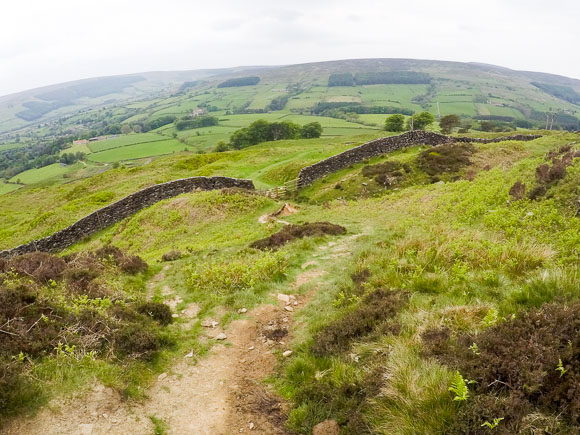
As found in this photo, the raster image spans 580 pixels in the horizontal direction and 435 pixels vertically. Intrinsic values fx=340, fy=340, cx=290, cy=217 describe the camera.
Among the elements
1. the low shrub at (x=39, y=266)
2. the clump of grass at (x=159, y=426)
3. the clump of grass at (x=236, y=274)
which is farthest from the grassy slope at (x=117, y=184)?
the clump of grass at (x=159, y=426)

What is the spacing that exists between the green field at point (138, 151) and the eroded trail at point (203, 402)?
117985 millimetres

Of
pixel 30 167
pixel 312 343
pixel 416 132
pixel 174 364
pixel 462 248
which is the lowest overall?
pixel 30 167

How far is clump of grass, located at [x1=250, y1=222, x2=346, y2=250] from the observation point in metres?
15.2

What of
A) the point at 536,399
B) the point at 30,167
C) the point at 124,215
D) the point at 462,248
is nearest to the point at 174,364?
the point at 536,399

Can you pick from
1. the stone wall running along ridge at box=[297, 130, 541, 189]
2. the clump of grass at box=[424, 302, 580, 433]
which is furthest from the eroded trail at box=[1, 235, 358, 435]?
the stone wall running along ridge at box=[297, 130, 541, 189]

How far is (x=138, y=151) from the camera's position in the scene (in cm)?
12375

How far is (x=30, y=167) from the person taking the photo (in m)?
135

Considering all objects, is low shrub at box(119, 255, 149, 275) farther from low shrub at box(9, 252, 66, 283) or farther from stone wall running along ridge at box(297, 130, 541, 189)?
stone wall running along ridge at box(297, 130, 541, 189)

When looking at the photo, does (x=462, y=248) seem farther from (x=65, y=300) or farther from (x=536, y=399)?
(x=65, y=300)

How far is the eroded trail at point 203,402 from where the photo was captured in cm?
511

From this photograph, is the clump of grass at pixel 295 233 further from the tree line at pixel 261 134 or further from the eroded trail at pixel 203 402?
the tree line at pixel 261 134

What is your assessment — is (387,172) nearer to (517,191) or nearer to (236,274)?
(517,191)

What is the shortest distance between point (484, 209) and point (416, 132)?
97.2 ft

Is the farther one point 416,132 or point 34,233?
point 416,132
